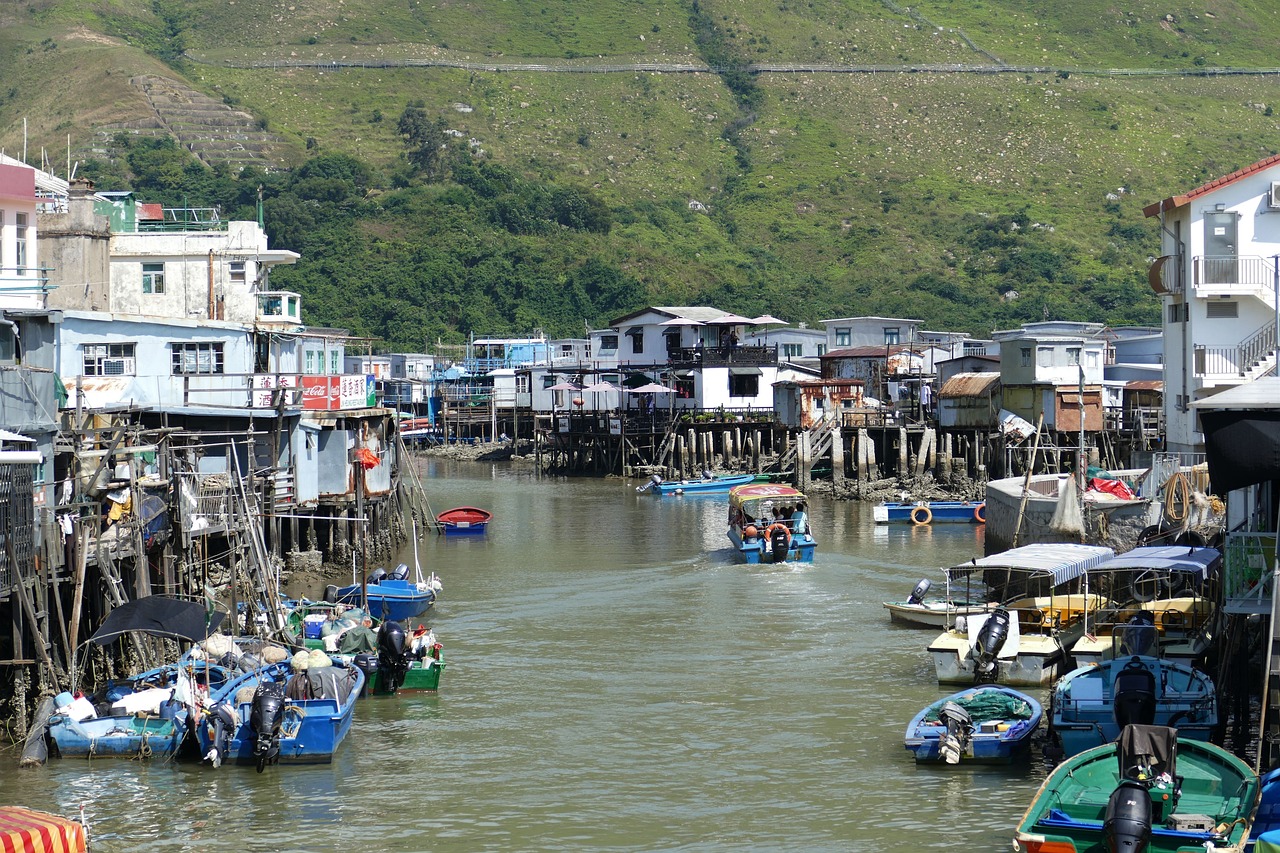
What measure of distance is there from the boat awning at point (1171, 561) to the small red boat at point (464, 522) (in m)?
31.2

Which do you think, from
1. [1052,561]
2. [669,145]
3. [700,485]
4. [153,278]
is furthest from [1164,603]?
[669,145]

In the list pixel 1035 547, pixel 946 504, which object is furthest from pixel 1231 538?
pixel 946 504

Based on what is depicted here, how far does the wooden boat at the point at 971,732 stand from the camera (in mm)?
26312

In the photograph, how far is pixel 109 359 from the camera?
43.2m

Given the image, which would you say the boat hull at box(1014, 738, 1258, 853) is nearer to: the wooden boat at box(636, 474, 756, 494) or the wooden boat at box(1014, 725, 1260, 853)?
the wooden boat at box(1014, 725, 1260, 853)

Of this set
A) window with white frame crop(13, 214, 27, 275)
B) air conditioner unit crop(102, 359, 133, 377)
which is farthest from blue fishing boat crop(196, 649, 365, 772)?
air conditioner unit crop(102, 359, 133, 377)

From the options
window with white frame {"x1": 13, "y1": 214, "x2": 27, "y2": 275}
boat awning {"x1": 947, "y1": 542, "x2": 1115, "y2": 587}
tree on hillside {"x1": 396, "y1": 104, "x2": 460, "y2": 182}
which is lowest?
boat awning {"x1": 947, "y1": 542, "x2": 1115, "y2": 587}

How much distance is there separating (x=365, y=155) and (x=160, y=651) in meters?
133

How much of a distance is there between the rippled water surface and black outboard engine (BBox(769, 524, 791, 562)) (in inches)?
137

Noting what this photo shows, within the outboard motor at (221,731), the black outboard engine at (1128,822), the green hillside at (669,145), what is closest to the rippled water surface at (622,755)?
the outboard motor at (221,731)

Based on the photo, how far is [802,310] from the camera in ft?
424

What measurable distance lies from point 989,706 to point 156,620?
1500cm

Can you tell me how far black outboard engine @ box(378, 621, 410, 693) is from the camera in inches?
1257

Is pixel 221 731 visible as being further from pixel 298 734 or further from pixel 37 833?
pixel 37 833
